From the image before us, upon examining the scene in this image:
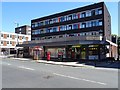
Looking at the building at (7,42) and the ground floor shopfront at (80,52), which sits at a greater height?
the building at (7,42)

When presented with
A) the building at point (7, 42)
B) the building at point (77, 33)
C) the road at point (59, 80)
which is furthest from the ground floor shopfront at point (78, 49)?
the building at point (7, 42)

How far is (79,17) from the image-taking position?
53375mm

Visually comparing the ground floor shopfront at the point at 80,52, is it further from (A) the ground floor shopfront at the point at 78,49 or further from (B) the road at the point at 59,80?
(B) the road at the point at 59,80

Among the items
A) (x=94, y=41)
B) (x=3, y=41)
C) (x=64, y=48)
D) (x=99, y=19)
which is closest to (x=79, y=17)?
(x=99, y=19)

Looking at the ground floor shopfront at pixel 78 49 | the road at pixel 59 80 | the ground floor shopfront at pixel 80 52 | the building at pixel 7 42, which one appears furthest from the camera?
the building at pixel 7 42

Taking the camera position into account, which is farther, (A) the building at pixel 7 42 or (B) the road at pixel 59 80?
(A) the building at pixel 7 42

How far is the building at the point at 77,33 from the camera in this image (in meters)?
33.6

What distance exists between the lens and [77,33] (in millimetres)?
53875

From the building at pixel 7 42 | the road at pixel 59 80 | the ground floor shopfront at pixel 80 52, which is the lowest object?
the road at pixel 59 80

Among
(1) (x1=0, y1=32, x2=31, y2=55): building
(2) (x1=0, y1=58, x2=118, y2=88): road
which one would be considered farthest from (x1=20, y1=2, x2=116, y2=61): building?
(2) (x1=0, y1=58, x2=118, y2=88): road

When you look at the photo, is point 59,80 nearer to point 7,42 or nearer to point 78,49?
point 78,49

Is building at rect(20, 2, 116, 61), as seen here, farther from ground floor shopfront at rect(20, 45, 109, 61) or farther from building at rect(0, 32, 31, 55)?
building at rect(0, 32, 31, 55)

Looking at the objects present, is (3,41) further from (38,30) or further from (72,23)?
(72,23)

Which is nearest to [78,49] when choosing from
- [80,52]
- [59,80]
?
[80,52]
